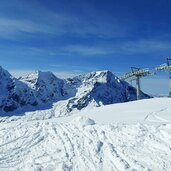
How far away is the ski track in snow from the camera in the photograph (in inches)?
599

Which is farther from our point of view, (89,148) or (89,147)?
(89,147)

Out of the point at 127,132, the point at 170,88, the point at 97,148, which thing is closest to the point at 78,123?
the point at 127,132

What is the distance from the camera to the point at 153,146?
17.3 meters

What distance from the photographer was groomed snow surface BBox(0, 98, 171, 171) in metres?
15.2

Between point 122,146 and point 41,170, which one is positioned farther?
point 122,146

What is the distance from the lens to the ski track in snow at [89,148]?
15.2 metres

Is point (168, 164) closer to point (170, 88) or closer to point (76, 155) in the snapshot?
point (76, 155)

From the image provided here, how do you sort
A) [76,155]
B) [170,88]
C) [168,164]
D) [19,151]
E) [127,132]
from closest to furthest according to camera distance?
[168,164] < [76,155] < [19,151] < [127,132] < [170,88]

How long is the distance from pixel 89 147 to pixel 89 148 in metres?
0.19

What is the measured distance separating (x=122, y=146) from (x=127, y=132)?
2630 millimetres

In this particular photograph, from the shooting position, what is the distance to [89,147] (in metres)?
18.0

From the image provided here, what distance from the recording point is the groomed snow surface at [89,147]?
1517cm

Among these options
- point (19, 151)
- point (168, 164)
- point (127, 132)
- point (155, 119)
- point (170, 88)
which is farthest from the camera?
point (170, 88)

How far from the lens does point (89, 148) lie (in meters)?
17.8
